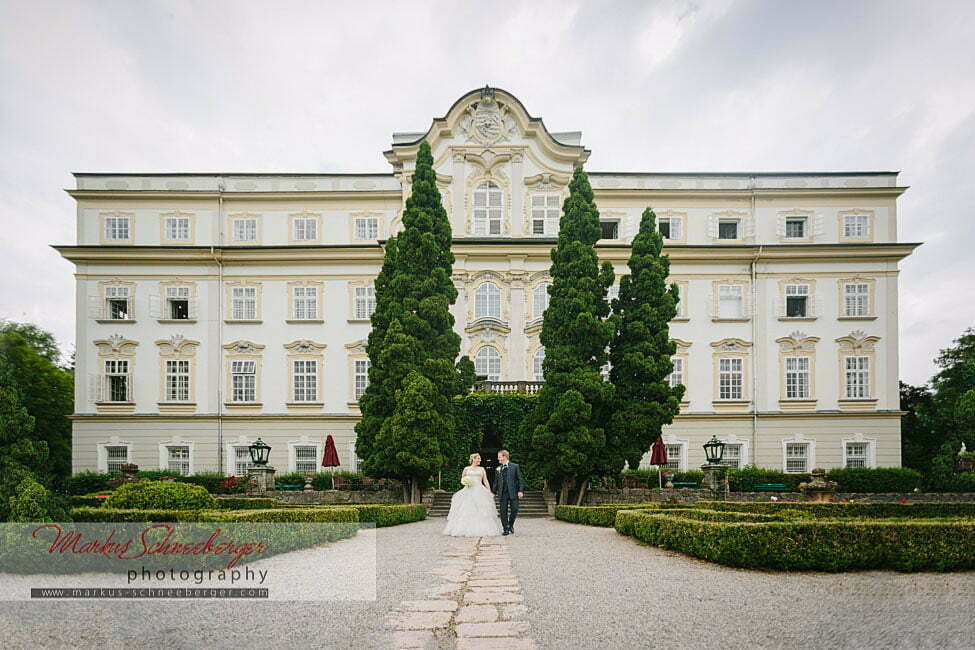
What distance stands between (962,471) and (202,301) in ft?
103

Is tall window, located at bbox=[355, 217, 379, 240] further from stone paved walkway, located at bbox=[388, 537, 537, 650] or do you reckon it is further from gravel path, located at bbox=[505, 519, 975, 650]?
stone paved walkway, located at bbox=[388, 537, 537, 650]

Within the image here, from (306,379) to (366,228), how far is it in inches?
275

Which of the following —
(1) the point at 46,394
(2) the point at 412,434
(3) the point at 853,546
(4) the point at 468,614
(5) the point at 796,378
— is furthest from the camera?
(1) the point at 46,394

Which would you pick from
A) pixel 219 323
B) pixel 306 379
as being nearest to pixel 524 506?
pixel 306 379

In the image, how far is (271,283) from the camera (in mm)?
31234

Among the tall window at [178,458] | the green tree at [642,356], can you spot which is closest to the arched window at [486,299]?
the green tree at [642,356]

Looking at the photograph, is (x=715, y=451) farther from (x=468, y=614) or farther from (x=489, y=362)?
(x=468, y=614)

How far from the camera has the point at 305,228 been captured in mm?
31766

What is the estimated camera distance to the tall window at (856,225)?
1233 inches

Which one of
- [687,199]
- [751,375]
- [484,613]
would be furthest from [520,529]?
[687,199]

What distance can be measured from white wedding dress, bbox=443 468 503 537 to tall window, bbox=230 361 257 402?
1786 centimetres

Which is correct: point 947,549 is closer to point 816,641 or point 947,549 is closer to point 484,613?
point 816,641

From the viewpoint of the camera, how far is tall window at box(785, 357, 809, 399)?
30656 millimetres

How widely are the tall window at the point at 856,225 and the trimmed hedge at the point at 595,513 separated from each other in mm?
19063
